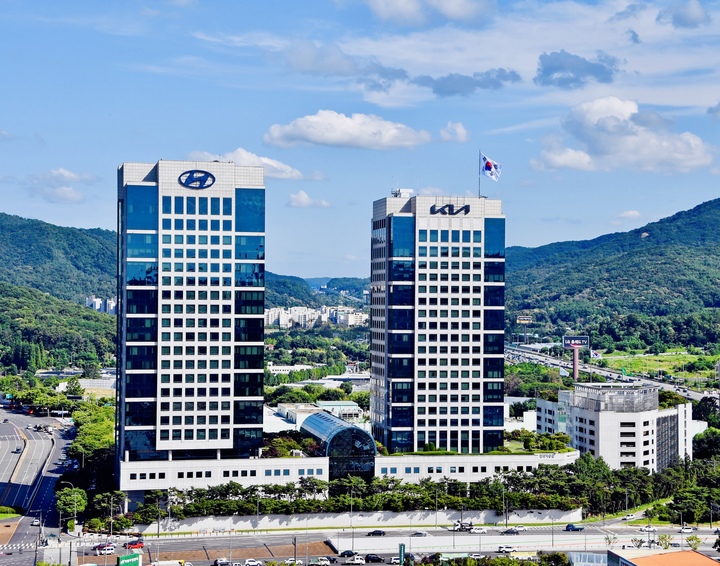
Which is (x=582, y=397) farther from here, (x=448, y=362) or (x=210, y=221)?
(x=210, y=221)

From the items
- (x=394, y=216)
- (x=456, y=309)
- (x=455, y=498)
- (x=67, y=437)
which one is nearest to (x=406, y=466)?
(x=455, y=498)

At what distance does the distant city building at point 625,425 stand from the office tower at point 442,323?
57.6ft

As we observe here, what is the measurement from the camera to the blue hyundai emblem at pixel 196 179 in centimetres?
12588

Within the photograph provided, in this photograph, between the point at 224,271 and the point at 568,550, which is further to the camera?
the point at 224,271

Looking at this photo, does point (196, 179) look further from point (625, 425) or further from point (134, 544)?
point (625, 425)

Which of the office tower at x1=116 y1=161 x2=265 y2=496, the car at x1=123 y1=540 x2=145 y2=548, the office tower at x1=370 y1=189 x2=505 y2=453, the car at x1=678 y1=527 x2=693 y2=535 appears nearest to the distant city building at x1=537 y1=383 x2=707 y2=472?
the office tower at x1=370 y1=189 x2=505 y2=453

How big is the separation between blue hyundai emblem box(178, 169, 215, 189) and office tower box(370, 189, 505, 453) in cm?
2274

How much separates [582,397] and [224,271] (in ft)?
177

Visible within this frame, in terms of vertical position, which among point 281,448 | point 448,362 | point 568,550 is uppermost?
point 448,362

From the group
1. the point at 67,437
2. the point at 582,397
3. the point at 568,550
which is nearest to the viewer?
the point at 568,550

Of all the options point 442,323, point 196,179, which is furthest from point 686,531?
point 196,179

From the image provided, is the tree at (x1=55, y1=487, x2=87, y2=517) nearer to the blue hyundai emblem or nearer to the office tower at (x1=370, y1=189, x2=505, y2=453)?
the blue hyundai emblem

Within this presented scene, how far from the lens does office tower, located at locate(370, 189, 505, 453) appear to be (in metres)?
137

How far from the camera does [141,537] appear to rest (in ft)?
389
